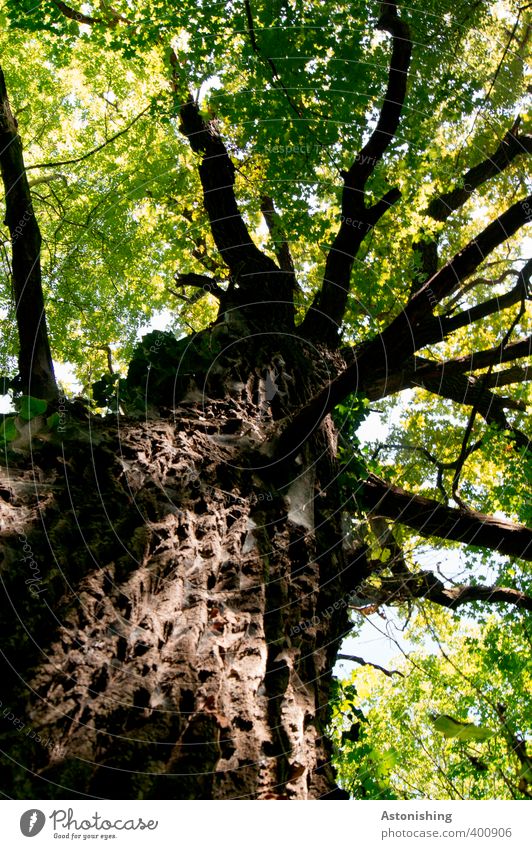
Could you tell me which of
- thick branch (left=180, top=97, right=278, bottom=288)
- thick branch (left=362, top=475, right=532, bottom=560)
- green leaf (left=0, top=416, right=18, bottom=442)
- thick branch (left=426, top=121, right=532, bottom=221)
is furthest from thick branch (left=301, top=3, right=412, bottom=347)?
green leaf (left=0, top=416, right=18, bottom=442)

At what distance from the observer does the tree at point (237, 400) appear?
8.18ft

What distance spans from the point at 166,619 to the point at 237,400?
2123mm

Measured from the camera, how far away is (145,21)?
671cm

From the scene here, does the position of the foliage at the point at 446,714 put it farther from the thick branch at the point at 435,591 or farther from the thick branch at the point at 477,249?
the thick branch at the point at 477,249

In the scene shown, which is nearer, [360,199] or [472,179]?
[360,199]

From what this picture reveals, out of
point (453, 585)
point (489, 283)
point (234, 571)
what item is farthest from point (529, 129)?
point (234, 571)

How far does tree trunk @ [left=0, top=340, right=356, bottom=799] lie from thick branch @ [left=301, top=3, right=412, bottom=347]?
275 centimetres

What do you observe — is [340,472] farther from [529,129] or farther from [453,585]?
[529,129]

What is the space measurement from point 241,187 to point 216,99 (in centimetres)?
214

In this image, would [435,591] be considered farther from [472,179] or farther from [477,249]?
[472,179]

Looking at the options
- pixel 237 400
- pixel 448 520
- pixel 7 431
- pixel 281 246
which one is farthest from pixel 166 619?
pixel 281 246

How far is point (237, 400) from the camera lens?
464 cm

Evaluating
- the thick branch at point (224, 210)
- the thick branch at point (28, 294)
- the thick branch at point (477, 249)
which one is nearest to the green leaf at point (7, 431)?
the thick branch at point (28, 294)

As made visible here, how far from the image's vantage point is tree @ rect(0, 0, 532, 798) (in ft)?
8.18
